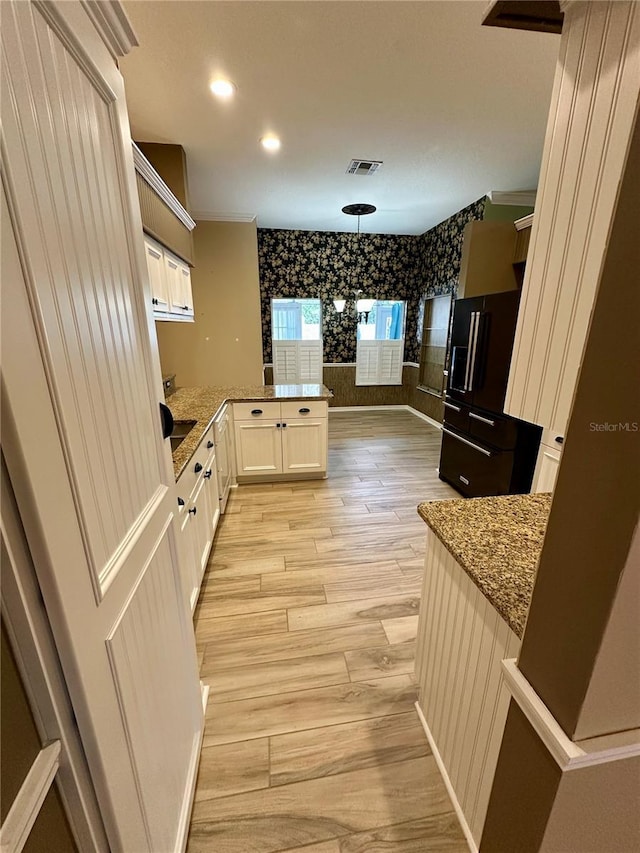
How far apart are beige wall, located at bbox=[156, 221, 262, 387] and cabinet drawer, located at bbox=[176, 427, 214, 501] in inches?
96.0

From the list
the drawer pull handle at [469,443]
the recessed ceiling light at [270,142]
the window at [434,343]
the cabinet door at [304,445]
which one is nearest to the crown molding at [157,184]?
the recessed ceiling light at [270,142]

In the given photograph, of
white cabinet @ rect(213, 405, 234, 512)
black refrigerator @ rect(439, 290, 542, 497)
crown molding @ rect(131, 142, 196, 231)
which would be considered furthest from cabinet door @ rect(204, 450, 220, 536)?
black refrigerator @ rect(439, 290, 542, 497)

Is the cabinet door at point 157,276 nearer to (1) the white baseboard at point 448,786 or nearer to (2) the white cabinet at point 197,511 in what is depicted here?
(2) the white cabinet at point 197,511

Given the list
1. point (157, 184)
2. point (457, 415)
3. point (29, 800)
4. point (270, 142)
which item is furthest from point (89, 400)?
point (270, 142)

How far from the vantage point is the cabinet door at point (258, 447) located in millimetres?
3340

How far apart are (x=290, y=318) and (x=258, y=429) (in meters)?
3.54

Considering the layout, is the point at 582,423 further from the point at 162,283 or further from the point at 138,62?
the point at 138,62

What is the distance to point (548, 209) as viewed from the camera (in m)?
0.78

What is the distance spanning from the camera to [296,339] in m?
6.34

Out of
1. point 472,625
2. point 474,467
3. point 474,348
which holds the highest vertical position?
point 474,348

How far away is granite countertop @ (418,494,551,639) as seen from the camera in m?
0.88

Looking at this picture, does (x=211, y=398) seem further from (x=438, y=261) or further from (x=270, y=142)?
(x=438, y=261)

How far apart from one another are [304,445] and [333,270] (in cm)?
398

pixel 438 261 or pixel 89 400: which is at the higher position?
pixel 438 261
